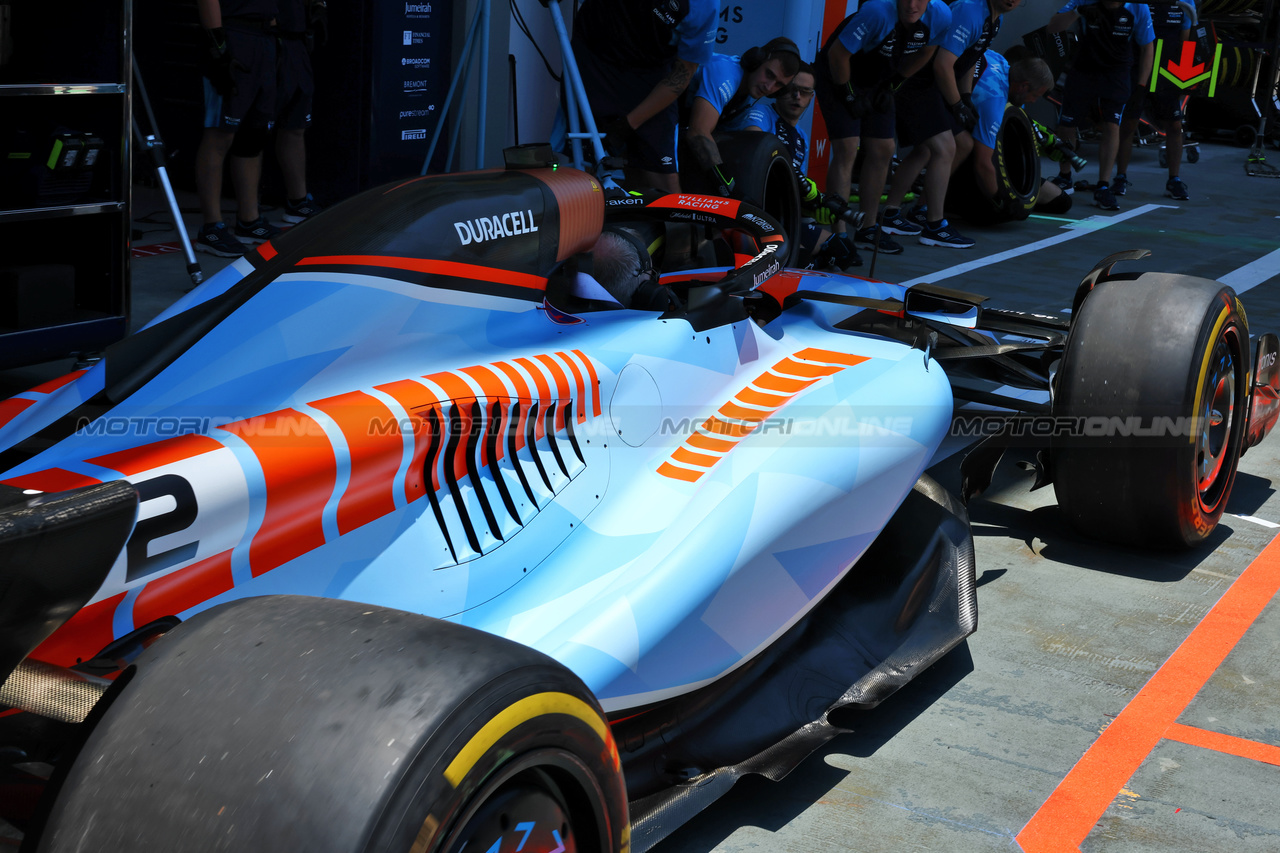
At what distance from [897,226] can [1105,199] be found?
285 centimetres

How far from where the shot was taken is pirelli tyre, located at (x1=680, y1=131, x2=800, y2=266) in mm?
6391

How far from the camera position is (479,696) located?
1.43 m

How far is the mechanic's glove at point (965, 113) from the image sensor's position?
8751mm

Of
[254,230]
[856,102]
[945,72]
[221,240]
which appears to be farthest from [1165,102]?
[221,240]

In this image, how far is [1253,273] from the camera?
8.35 m

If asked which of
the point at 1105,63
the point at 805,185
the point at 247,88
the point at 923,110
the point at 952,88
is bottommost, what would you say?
the point at 805,185

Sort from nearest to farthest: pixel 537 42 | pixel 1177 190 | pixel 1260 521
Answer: pixel 1260 521 < pixel 537 42 < pixel 1177 190

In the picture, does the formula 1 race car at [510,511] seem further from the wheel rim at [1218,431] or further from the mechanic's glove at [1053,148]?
the mechanic's glove at [1053,148]

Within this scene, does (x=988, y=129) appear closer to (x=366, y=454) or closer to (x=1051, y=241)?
(x=1051, y=241)

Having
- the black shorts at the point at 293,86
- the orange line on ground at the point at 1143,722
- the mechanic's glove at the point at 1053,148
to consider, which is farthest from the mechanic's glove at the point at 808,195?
the mechanic's glove at the point at 1053,148

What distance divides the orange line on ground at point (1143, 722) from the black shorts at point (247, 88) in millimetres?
4969

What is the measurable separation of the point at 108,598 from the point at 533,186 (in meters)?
1.46

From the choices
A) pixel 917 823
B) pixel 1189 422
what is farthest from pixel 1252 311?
pixel 917 823

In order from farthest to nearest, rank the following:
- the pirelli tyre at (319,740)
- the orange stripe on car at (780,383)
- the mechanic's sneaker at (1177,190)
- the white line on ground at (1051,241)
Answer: the mechanic's sneaker at (1177,190) < the white line on ground at (1051,241) < the orange stripe on car at (780,383) < the pirelli tyre at (319,740)
